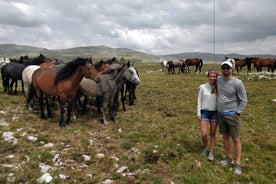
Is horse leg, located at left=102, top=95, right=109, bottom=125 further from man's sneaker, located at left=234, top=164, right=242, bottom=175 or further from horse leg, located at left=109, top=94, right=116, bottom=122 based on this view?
man's sneaker, located at left=234, top=164, right=242, bottom=175

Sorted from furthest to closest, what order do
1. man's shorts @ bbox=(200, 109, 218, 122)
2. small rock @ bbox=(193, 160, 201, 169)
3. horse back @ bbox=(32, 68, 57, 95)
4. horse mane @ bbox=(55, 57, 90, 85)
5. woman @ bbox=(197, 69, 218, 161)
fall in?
horse back @ bbox=(32, 68, 57, 95) → horse mane @ bbox=(55, 57, 90, 85) → man's shorts @ bbox=(200, 109, 218, 122) → woman @ bbox=(197, 69, 218, 161) → small rock @ bbox=(193, 160, 201, 169)

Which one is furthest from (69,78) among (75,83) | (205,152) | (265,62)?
(265,62)

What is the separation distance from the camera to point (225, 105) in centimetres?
710

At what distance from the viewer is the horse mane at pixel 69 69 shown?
10.6 metres

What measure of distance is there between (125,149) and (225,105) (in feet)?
11.9

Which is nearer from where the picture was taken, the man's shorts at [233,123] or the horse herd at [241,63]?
the man's shorts at [233,123]

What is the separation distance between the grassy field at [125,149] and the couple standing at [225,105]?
0.80 metres

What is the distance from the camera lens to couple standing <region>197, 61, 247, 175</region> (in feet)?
22.7

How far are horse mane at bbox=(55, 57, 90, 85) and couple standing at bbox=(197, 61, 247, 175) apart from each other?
17.5 ft

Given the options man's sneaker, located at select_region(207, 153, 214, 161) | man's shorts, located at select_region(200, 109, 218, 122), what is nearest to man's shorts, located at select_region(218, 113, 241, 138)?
man's shorts, located at select_region(200, 109, 218, 122)

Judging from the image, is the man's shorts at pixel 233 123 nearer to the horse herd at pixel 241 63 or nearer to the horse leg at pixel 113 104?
the horse leg at pixel 113 104

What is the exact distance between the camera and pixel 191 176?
271 inches

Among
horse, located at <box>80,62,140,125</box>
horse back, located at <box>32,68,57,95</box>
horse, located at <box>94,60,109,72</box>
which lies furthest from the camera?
horse, located at <box>94,60,109,72</box>

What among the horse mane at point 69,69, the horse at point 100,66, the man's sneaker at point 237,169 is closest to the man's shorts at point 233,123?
the man's sneaker at point 237,169
